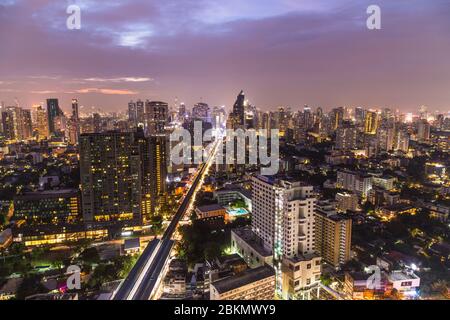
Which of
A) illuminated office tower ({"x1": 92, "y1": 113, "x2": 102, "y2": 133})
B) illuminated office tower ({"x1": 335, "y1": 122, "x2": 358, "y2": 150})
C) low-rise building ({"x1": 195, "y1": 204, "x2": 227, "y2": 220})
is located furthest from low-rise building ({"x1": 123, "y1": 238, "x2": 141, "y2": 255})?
Result: illuminated office tower ({"x1": 335, "y1": 122, "x2": 358, "y2": 150})

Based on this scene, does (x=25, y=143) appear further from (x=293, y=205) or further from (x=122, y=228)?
(x=293, y=205)

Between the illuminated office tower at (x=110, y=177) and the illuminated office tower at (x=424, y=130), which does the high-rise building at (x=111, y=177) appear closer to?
the illuminated office tower at (x=110, y=177)

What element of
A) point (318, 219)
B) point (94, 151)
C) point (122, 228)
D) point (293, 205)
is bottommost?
point (122, 228)

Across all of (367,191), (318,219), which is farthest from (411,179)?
(318,219)

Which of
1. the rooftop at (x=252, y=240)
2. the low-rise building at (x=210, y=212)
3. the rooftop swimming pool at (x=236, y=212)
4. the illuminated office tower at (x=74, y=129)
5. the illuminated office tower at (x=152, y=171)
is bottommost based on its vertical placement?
the rooftop swimming pool at (x=236, y=212)

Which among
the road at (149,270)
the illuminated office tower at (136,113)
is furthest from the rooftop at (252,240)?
the illuminated office tower at (136,113)

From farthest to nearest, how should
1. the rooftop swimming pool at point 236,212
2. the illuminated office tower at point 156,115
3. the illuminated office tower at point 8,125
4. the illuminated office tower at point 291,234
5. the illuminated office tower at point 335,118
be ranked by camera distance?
the illuminated office tower at point 335,118 < the illuminated office tower at point 8,125 < the illuminated office tower at point 156,115 < the rooftop swimming pool at point 236,212 < the illuminated office tower at point 291,234
